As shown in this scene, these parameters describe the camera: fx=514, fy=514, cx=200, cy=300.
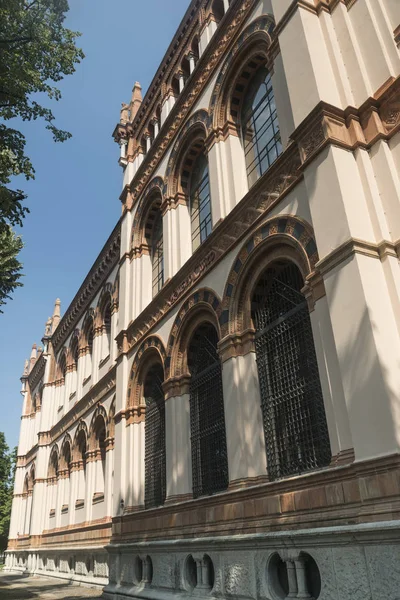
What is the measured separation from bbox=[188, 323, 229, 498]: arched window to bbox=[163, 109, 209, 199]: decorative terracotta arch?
4680mm

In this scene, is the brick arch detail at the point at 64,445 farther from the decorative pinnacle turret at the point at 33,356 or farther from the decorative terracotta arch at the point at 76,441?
the decorative pinnacle turret at the point at 33,356

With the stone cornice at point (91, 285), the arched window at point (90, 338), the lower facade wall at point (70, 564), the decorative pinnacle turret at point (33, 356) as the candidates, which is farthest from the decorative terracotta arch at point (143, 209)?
the decorative pinnacle turret at point (33, 356)

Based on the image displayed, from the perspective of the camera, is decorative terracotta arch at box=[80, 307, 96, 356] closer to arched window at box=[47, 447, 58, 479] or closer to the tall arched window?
the tall arched window

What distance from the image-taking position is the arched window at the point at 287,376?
26.1ft

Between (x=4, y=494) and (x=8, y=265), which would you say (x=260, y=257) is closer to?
(x=8, y=265)

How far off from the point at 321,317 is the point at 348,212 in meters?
1.56

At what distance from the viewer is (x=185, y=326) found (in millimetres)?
12258

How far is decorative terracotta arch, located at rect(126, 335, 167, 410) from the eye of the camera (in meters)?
14.1

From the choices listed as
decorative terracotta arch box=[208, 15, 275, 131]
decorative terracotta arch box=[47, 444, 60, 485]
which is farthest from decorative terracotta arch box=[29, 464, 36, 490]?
decorative terracotta arch box=[208, 15, 275, 131]

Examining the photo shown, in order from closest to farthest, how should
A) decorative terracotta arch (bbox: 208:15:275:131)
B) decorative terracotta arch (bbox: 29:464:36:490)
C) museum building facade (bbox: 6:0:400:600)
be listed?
museum building facade (bbox: 6:0:400:600) → decorative terracotta arch (bbox: 208:15:275:131) → decorative terracotta arch (bbox: 29:464:36:490)

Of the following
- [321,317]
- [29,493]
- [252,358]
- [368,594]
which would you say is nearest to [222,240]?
[252,358]

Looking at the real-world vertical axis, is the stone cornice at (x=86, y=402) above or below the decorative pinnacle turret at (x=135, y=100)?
below

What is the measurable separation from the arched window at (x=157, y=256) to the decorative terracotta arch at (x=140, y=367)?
192cm

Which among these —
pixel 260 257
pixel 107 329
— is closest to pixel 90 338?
pixel 107 329
